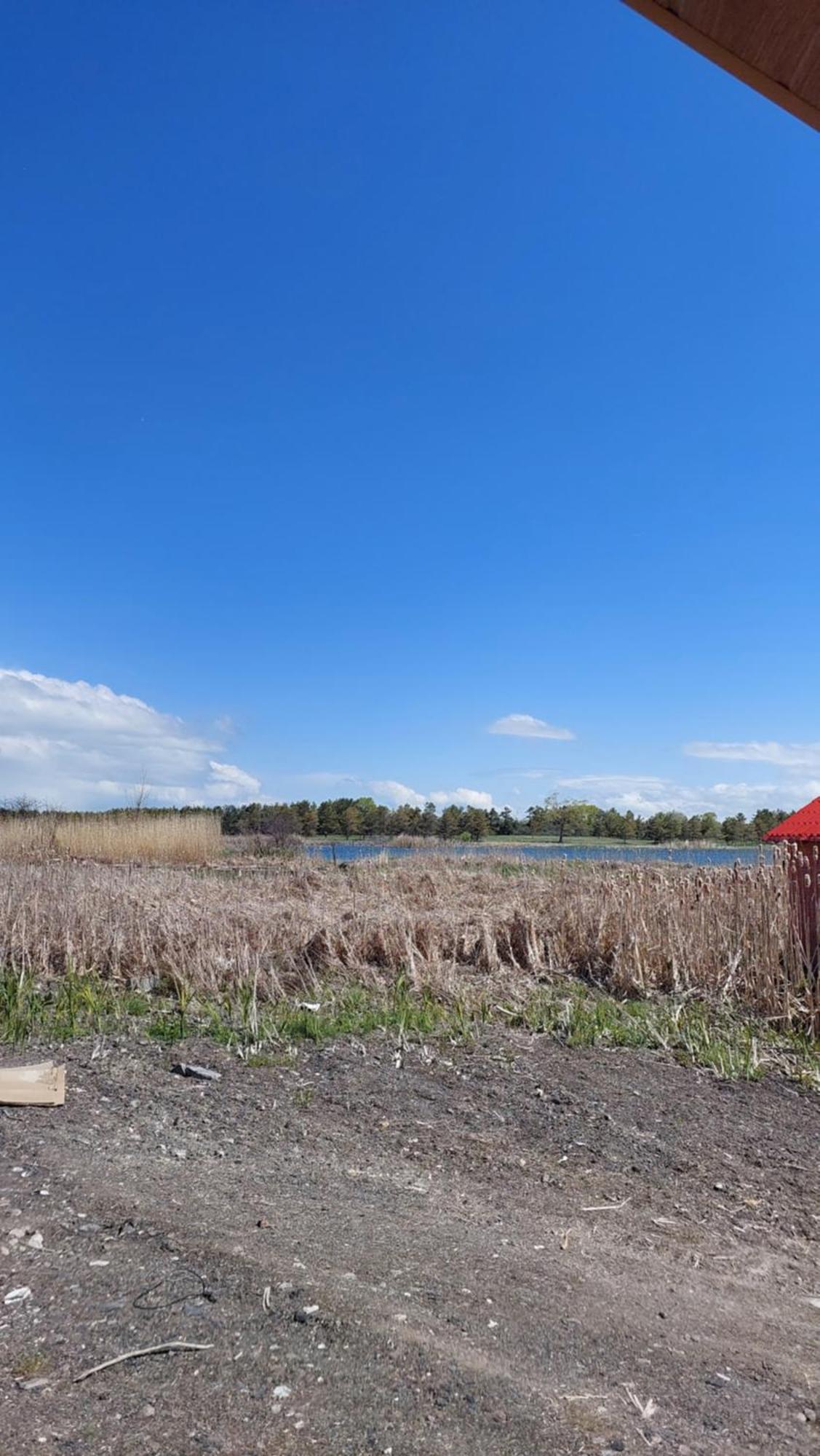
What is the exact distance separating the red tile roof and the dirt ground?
2420 mm

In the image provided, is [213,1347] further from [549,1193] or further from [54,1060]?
[54,1060]

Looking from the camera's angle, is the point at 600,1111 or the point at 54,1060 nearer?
the point at 600,1111

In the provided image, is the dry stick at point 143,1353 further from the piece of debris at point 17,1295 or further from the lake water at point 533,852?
the lake water at point 533,852

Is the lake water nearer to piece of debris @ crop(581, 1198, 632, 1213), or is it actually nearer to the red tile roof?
the red tile roof

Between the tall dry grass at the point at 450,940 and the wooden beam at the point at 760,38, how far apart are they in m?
4.65

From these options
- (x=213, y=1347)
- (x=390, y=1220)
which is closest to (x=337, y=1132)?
(x=390, y=1220)

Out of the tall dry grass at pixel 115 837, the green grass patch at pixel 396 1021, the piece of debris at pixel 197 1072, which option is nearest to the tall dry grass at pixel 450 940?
the green grass patch at pixel 396 1021

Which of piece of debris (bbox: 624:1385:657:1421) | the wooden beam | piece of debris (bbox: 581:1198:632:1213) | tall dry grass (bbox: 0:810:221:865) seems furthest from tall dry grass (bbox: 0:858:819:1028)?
tall dry grass (bbox: 0:810:221:865)

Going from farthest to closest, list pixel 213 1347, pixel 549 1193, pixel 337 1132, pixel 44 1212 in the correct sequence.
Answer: pixel 337 1132 → pixel 549 1193 → pixel 44 1212 → pixel 213 1347

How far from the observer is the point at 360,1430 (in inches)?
65.0

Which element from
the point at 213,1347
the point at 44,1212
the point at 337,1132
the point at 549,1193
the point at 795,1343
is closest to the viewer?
the point at 213,1347

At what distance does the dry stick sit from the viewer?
1.81 m

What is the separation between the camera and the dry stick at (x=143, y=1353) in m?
1.81

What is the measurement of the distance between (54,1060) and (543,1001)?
2.69 metres
